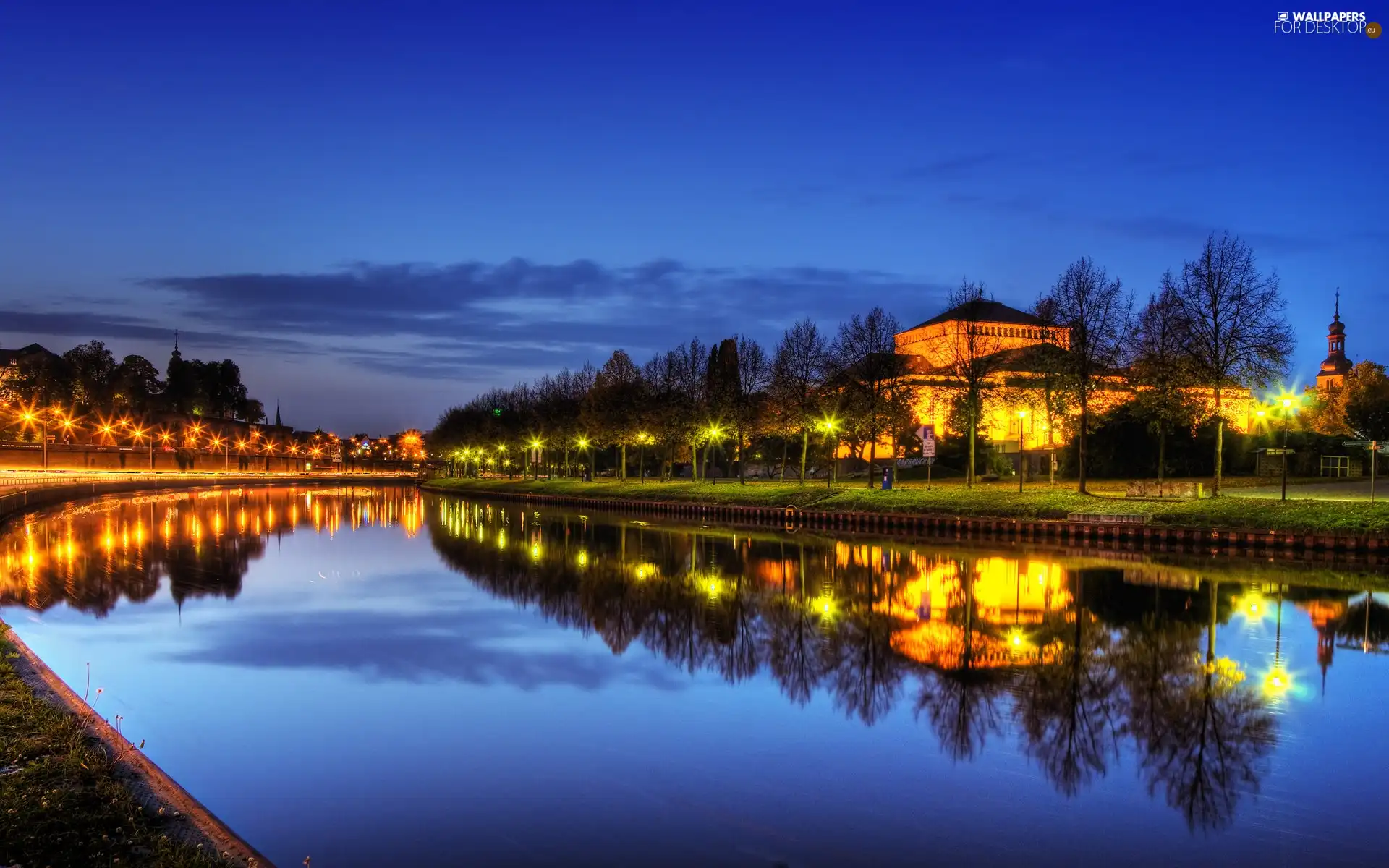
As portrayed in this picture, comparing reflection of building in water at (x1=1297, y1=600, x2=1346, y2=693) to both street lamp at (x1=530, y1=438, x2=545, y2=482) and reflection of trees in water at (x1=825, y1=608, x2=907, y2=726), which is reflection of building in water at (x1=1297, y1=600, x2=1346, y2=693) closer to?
reflection of trees in water at (x1=825, y1=608, x2=907, y2=726)

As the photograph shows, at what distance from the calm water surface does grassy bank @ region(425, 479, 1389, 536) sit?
21.8 ft

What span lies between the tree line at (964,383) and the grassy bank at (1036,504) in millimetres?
3017

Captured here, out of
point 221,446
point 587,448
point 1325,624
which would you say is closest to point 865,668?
point 1325,624

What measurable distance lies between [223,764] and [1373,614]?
68.5ft

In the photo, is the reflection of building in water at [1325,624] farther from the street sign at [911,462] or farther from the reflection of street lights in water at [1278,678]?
the street sign at [911,462]

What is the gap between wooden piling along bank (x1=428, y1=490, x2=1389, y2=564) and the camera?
3247 cm

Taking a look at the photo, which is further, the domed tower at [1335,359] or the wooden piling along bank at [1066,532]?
the domed tower at [1335,359]

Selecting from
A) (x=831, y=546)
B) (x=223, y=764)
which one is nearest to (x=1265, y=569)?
(x=831, y=546)

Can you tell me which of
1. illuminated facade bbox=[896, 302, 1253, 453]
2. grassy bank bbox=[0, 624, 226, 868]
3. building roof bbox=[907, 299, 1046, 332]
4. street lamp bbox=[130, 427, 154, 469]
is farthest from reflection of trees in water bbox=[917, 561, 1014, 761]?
street lamp bbox=[130, 427, 154, 469]

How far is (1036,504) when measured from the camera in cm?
4253

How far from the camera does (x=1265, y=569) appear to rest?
94.6 ft

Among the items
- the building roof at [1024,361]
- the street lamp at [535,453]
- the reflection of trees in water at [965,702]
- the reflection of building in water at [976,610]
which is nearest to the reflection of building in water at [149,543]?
the reflection of building in water at [976,610]

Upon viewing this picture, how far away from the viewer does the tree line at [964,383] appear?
43.6 meters

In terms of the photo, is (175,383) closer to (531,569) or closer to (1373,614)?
(531,569)
